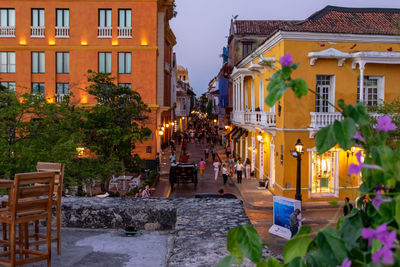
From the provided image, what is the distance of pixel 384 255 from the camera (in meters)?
0.95

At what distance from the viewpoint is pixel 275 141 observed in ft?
78.3

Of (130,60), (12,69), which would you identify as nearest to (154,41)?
(130,60)

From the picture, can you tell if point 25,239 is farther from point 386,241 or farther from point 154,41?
point 154,41

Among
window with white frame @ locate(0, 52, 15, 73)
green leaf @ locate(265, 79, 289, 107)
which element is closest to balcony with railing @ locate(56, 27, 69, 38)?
window with white frame @ locate(0, 52, 15, 73)

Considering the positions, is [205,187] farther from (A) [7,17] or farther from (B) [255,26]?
(A) [7,17]

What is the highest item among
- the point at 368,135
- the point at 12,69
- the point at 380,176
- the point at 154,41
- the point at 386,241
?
the point at 154,41

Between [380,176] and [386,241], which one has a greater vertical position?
[380,176]

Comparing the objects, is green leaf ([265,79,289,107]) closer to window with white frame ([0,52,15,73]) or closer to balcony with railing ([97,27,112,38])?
balcony with railing ([97,27,112,38])

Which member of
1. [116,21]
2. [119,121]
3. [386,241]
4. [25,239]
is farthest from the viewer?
[116,21]

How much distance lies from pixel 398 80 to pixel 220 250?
21414 millimetres

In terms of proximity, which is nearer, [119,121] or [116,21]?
[119,121]

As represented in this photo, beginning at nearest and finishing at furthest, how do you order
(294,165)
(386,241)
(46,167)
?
(386,241) → (46,167) → (294,165)

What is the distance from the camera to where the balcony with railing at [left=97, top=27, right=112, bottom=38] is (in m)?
33.6

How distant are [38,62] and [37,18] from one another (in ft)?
11.2
